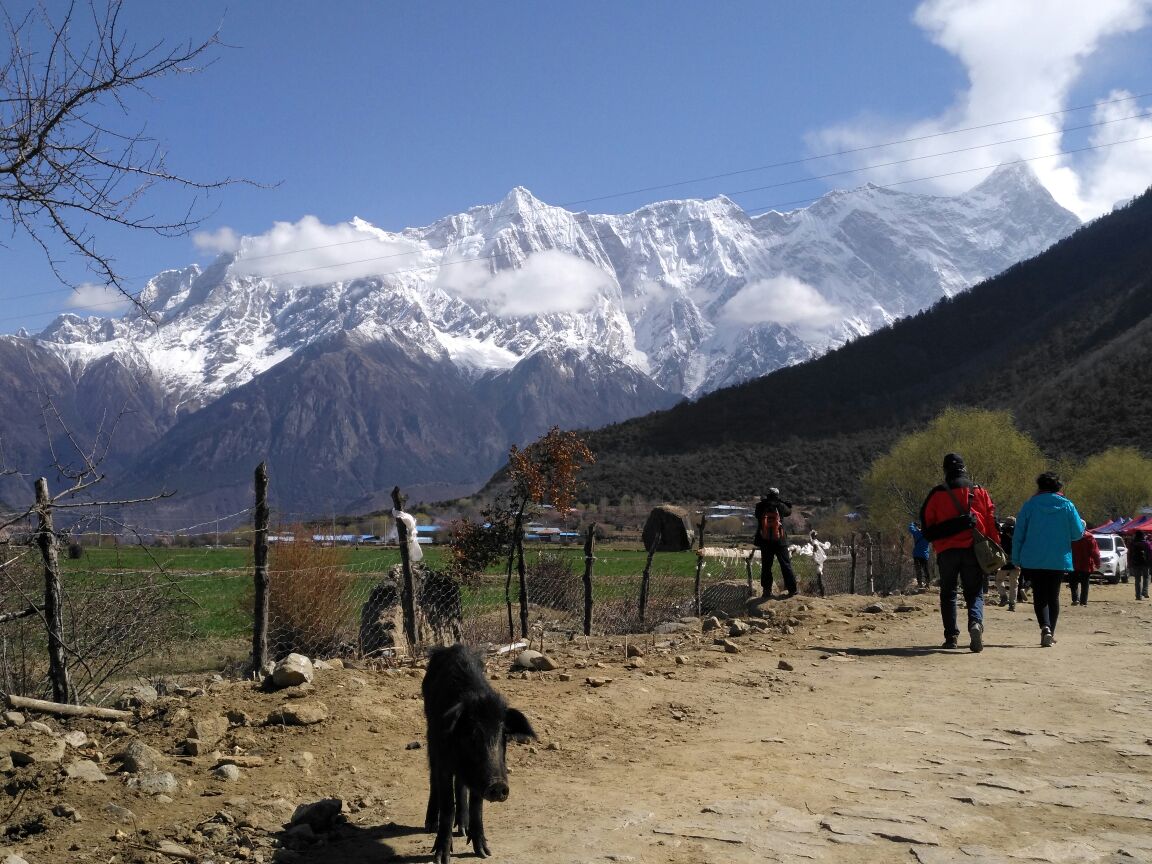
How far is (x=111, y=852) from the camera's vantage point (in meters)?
4.81

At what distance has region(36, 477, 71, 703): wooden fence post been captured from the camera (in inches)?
273

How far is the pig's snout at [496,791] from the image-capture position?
459 centimetres

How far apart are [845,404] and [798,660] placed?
281 ft

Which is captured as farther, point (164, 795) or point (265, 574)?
point (265, 574)

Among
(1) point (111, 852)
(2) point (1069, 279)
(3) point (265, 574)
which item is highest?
(2) point (1069, 279)

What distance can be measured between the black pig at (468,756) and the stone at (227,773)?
139cm

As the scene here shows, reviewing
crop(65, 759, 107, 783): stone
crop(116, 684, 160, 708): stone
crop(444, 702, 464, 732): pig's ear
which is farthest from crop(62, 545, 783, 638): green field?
crop(444, 702, 464, 732): pig's ear

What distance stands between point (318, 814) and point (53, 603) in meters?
3.16

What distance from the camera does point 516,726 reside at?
4.95 m

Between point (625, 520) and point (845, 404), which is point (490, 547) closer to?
point (625, 520)

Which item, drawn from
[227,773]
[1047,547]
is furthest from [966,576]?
[227,773]

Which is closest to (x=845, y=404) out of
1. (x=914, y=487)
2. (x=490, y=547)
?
(x=914, y=487)

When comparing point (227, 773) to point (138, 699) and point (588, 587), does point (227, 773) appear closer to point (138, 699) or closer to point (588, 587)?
point (138, 699)

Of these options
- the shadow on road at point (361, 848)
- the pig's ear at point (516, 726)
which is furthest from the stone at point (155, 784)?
the pig's ear at point (516, 726)
